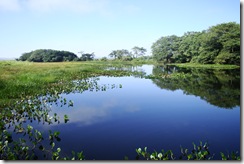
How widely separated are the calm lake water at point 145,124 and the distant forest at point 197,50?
2928cm

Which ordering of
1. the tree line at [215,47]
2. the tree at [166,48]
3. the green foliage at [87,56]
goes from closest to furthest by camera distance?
1. the tree line at [215,47]
2. the tree at [166,48]
3. the green foliage at [87,56]

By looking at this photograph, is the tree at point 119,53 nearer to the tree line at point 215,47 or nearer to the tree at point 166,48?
the tree at point 166,48

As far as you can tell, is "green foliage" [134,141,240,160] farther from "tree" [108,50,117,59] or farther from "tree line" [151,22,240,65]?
"tree" [108,50,117,59]

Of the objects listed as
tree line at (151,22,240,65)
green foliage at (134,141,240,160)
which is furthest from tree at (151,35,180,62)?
green foliage at (134,141,240,160)

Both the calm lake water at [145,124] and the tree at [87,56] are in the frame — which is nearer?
the calm lake water at [145,124]

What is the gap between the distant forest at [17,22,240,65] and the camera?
140 ft

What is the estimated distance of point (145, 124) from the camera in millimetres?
10320

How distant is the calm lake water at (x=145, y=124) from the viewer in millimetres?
Answer: 7824

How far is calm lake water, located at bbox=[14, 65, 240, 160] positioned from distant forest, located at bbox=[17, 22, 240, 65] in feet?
96.1

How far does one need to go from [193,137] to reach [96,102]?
751 centimetres

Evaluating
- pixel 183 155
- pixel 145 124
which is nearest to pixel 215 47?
pixel 145 124

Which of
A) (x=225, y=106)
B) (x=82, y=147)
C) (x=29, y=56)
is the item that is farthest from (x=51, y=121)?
(x=29, y=56)

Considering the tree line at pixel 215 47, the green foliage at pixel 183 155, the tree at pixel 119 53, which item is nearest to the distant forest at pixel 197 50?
the tree line at pixel 215 47

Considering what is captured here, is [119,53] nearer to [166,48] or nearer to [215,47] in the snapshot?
[166,48]
